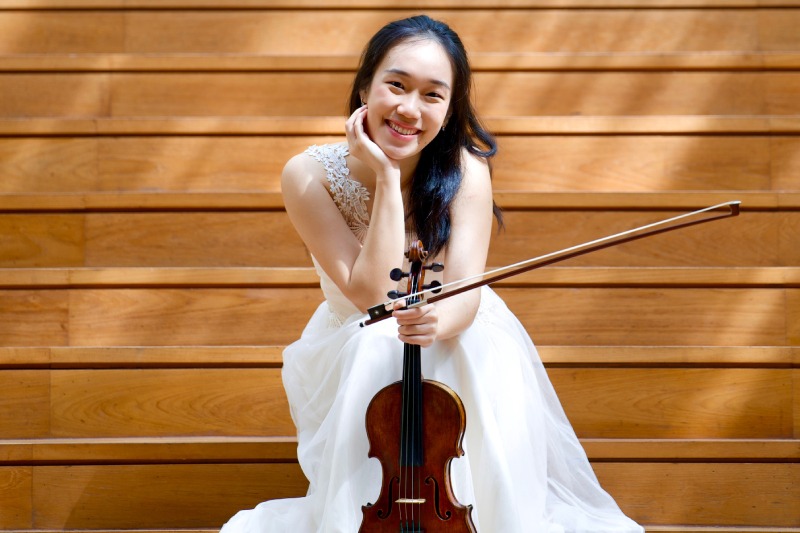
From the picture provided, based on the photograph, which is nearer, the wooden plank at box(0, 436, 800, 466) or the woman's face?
the woman's face

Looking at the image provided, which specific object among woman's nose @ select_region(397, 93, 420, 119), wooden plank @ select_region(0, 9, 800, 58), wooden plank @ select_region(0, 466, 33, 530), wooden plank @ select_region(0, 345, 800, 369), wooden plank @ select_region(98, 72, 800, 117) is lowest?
wooden plank @ select_region(0, 466, 33, 530)

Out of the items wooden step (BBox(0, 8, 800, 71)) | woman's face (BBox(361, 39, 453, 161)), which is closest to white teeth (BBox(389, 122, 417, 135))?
woman's face (BBox(361, 39, 453, 161))

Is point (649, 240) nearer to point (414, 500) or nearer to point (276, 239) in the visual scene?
point (276, 239)

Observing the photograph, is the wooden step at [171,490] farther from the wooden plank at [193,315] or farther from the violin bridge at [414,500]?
the violin bridge at [414,500]

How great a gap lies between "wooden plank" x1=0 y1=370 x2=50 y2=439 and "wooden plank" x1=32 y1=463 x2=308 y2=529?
0.51ft

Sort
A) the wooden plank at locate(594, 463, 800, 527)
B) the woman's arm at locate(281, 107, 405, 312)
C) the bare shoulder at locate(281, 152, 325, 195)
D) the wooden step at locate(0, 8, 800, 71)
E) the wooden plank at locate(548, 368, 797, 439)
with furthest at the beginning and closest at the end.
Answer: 1. the wooden step at locate(0, 8, 800, 71)
2. the wooden plank at locate(548, 368, 797, 439)
3. the wooden plank at locate(594, 463, 800, 527)
4. the bare shoulder at locate(281, 152, 325, 195)
5. the woman's arm at locate(281, 107, 405, 312)

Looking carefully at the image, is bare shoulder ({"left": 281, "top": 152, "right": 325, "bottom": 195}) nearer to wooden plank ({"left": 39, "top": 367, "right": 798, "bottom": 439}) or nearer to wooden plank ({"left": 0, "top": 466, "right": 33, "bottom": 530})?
wooden plank ({"left": 39, "top": 367, "right": 798, "bottom": 439})

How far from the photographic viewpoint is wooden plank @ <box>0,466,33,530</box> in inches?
81.9

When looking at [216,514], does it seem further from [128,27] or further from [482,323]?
[128,27]

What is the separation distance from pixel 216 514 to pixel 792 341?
1.30 metres

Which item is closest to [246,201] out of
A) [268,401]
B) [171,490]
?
[268,401]

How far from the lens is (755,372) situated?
2.19 meters

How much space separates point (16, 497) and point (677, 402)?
1.35 metres

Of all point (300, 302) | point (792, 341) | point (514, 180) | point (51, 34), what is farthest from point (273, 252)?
point (792, 341)
